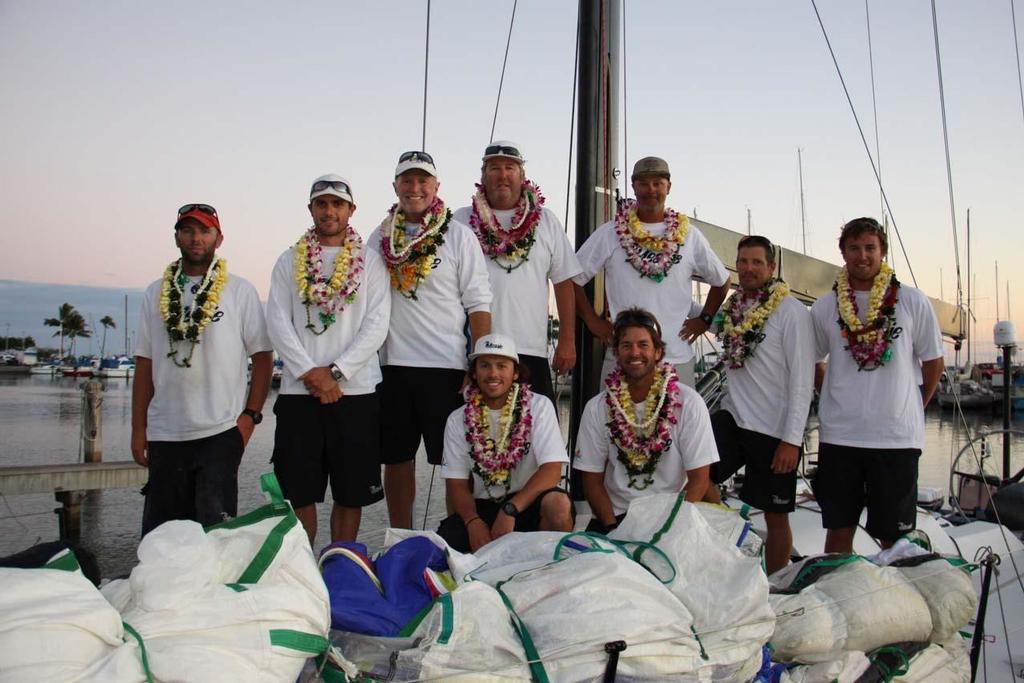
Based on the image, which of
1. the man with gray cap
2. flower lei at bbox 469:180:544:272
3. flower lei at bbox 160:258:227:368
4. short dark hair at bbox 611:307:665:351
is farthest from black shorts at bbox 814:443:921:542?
flower lei at bbox 160:258:227:368

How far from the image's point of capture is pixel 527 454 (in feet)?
13.1

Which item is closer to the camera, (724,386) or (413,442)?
(413,442)

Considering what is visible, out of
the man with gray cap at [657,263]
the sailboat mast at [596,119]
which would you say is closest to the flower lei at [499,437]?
the man with gray cap at [657,263]

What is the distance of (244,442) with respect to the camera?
13.0 feet

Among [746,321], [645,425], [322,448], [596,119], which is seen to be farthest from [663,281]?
[322,448]

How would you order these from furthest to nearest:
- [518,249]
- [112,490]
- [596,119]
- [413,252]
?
[112,490] < [596,119] < [518,249] < [413,252]

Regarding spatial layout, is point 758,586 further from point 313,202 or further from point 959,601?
point 313,202

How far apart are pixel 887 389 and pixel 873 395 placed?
0.24ft

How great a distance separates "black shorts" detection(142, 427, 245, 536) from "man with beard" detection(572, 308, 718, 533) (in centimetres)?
167

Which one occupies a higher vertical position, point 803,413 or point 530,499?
point 803,413

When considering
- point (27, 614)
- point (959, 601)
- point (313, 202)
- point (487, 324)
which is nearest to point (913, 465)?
point (959, 601)

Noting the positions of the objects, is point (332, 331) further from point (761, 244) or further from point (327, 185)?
point (761, 244)

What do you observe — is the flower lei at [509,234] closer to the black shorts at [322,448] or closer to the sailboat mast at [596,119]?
the sailboat mast at [596,119]

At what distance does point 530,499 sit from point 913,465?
1995 millimetres
